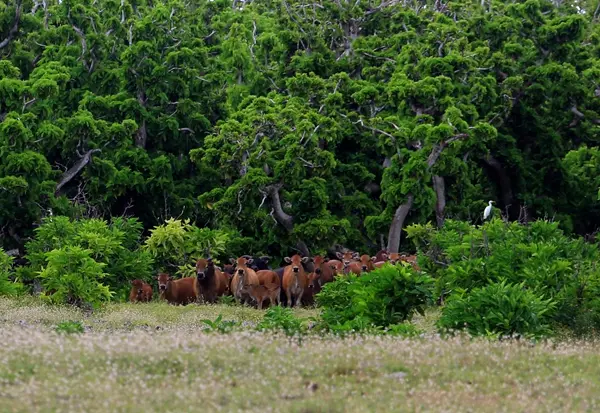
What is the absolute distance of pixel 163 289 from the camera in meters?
27.9

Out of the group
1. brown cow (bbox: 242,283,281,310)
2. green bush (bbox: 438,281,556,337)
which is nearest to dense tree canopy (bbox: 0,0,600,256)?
brown cow (bbox: 242,283,281,310)

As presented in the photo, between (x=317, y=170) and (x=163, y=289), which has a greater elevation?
(x=317, y=170)

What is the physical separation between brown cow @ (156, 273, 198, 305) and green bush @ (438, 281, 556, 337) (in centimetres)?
1268

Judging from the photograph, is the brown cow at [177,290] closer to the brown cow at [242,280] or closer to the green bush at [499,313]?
the brown cow at [242,280]

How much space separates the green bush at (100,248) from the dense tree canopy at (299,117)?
3.86m

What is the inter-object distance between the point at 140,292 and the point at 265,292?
10.4ft

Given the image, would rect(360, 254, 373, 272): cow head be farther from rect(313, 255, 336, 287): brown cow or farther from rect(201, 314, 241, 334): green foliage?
rect(201, 314, 241, 334): green foliage

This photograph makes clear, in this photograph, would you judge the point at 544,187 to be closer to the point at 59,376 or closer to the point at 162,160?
the point at 162,160

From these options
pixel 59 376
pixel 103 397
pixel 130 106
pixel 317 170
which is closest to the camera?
pixel 103 397

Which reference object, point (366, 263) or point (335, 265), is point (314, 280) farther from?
point (366, 263)

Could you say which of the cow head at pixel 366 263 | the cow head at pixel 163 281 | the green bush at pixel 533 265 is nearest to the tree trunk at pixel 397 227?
the cow head at pixel 366 263

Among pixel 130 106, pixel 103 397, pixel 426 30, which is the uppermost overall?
pixel 426 30

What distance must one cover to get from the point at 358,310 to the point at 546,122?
82.0 ft

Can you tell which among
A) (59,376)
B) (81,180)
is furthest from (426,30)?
(59,376)
